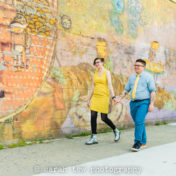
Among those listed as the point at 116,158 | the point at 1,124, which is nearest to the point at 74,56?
the point at 1,124

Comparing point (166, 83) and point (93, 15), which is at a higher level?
Result: point (93, 15)

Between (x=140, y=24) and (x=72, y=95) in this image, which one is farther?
(x=140, y=24)

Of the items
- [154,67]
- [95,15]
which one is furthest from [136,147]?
[154,67]

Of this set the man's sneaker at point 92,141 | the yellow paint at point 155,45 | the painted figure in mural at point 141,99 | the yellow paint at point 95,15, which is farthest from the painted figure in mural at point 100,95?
the yellow paint at point 155,45

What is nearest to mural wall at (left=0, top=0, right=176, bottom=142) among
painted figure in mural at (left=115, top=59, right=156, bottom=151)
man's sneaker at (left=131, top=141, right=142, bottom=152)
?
painted figure in mural at (left=115, top=59, right=156, bottom=151)

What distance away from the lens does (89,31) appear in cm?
599

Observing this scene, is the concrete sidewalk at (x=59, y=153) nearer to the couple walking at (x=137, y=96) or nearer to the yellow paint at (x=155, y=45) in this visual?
the couple walking at (x=137, y=96)

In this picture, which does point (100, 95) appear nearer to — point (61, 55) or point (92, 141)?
point (92, 141)

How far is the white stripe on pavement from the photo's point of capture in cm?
327

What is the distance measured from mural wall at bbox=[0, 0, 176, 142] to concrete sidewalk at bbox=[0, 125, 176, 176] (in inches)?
18.6

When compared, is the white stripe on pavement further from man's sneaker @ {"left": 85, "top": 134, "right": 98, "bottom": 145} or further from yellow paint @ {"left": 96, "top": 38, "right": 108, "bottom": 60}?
yellow paint @ {"left": 96, "top": 38, "right": 108, "bottom": 60}

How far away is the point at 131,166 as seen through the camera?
3545mm

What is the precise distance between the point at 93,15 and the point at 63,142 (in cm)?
301

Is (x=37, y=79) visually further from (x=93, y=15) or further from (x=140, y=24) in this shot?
(x=140, y=24)
